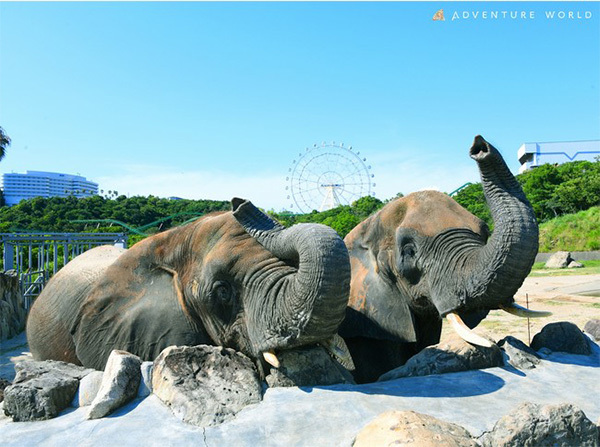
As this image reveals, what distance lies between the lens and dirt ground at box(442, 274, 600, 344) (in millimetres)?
12000

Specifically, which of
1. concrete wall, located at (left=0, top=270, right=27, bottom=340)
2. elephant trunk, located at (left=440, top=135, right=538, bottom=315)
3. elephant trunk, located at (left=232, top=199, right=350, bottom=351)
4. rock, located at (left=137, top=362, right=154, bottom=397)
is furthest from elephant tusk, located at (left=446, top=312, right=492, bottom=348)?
concrete wall, located at (left=0, top=270, right=27, bottom=340)

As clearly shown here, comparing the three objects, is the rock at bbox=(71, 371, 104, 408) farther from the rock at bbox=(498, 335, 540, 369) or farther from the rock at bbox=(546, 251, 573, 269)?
the rock at bbox=(546, 251, 573, 269)

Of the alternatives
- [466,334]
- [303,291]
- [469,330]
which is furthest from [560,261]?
[303,291]

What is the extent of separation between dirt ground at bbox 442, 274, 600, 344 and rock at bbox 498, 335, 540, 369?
148 inches

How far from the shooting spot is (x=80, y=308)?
5.18 m

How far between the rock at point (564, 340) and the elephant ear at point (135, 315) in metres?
2.82

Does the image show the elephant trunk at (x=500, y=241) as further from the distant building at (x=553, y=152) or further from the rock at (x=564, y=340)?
the distant building at (x=553, y=152)

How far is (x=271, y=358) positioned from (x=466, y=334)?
1.51m

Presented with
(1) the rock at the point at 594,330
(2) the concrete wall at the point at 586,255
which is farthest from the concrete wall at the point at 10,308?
(2) the concrete wall at the point at 586,255

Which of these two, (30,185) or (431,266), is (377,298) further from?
(30,185)

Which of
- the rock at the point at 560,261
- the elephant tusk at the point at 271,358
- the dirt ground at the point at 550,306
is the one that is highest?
the elephant tusk at the point at 271,358

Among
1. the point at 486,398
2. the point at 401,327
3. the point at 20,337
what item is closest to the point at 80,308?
the point at 401,327

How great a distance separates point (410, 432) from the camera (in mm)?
2820

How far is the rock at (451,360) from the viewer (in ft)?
13.6
